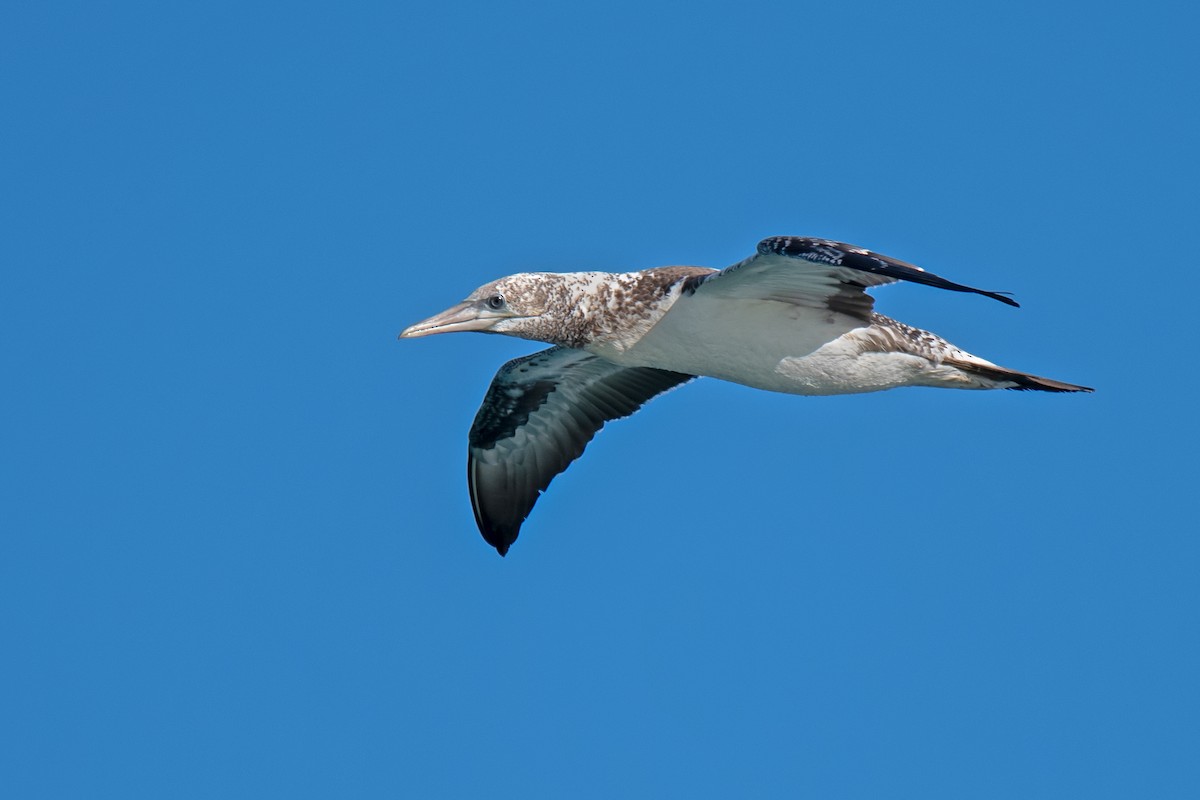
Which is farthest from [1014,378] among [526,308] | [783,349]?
[526,308]

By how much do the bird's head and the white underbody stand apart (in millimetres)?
439

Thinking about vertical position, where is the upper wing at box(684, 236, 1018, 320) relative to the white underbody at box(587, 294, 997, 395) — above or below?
above

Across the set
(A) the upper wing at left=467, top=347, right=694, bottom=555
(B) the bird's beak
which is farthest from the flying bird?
(A) the upper wing at left=467, top=347, right=694, bottom=555

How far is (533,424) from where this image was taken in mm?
20672

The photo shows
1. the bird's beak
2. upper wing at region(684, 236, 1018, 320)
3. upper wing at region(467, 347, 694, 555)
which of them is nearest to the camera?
upper wing at region(684, 236, 1018, 320)

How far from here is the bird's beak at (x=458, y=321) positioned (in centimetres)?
1684

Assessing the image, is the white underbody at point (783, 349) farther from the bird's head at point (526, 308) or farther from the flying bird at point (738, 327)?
the bird's head at point (526, 308)

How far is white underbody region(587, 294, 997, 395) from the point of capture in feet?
56.5

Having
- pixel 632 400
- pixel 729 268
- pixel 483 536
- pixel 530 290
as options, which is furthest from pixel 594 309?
pixel 483 536

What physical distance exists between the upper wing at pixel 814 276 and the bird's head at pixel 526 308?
1319mm

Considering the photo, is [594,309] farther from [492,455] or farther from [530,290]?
[492,455]

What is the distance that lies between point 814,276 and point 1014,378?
276cm

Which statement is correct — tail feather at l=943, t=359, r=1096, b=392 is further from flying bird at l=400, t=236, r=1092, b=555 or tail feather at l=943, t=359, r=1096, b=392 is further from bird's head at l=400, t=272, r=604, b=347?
bird's head at l=400, t=272, r=604, b=347

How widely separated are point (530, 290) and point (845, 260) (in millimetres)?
3730
